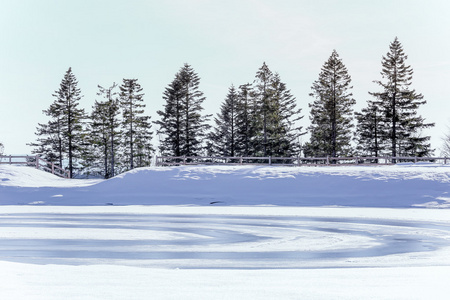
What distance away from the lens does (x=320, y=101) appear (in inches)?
2420

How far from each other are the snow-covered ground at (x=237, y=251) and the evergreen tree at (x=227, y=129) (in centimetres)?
4289

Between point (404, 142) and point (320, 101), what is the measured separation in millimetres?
11544

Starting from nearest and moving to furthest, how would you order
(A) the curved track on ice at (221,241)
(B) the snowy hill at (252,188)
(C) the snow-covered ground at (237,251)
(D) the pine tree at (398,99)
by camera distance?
(C) the snow-covered ground at (237,251)
(A) the curved track on ice at (221,241)
(B) the snowy hill at (252,188)
(D) the pine tree at (398,99)

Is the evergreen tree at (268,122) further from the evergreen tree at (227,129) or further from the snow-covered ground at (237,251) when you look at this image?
the snow-covered ground at (237,251)

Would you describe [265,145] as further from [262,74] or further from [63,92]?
[63,92]

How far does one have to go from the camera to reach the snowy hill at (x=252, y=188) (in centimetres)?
2703

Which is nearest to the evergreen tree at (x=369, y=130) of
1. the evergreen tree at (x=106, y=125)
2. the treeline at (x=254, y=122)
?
the treeline at (x=254, y=122)

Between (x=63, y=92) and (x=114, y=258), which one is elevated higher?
(x=63, y=92)

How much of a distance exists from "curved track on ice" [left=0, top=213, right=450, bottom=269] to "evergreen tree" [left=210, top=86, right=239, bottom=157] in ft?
173

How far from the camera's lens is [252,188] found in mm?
29922

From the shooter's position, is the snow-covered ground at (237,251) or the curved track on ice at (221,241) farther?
the curved track on ice at (221,241)

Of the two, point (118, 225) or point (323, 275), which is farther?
point (118, 225)

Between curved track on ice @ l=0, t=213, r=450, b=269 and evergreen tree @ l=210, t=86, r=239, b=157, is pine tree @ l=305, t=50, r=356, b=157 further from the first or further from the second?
curved track on ice @ l=0, t=213, r=450, b=269

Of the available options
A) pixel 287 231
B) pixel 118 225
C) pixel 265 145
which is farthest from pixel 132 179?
pixel 265 145
